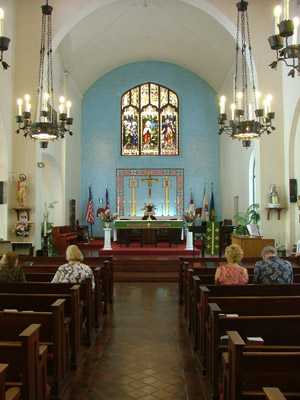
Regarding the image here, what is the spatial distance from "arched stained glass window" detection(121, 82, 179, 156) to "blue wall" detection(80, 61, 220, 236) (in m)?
0.24

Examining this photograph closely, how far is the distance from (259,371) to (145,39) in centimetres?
1493

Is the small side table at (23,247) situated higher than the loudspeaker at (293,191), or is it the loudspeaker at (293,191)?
the loudspeaker at (293,191)

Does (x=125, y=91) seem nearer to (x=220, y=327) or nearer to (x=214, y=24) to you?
(x=214, y=24)

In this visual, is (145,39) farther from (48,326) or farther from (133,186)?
(48,326)

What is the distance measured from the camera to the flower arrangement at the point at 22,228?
10337mm

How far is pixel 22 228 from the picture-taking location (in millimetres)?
10320

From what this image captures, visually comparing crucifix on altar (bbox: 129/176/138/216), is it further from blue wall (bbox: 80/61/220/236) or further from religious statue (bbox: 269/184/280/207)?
religious statue (bbox: 269/184/280/207)

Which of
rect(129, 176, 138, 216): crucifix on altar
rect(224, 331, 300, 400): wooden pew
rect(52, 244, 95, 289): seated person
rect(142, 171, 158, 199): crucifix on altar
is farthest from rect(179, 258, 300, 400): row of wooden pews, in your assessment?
rect(129, 176, 138, 216): crucifix on altar

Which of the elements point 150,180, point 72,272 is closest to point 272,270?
point 72,272

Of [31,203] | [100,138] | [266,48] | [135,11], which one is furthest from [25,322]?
[100,138]

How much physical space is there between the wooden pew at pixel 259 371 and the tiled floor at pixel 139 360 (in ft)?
4.00

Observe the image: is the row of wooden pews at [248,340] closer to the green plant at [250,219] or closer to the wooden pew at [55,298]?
the wooden pew at [55,298]

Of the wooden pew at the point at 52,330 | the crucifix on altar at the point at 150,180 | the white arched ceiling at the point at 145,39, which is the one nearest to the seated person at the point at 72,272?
the wooden pew at the point at 52,330

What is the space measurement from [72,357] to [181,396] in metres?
1.20
